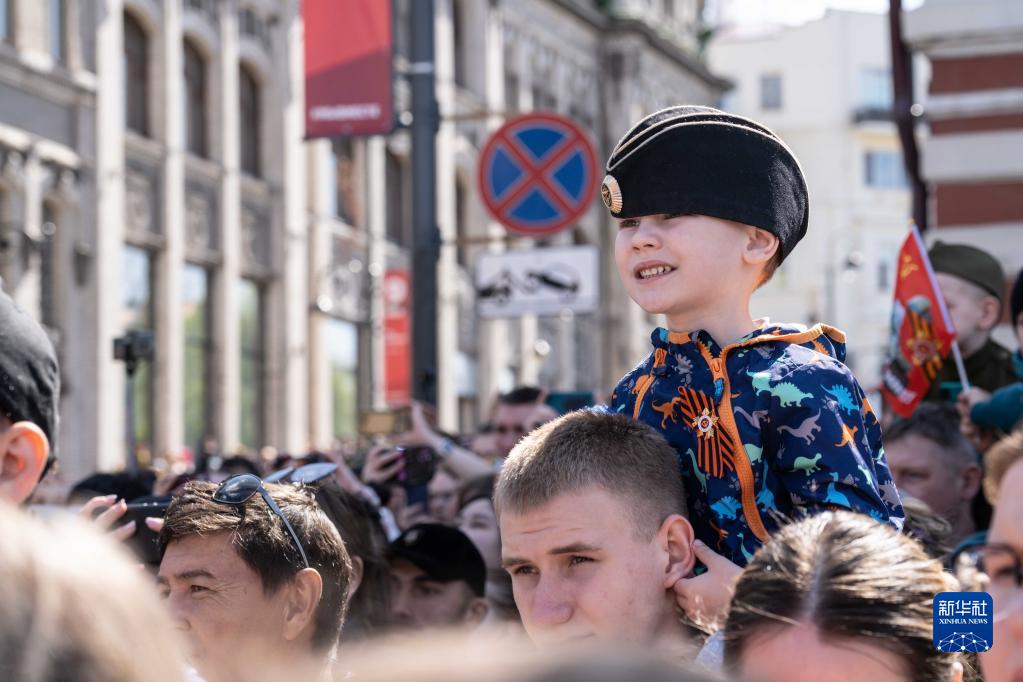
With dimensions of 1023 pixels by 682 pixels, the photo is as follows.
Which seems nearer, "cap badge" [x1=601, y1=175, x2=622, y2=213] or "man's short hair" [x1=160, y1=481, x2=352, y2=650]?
"cap badge" [x1=601, y1=175, x2=622, y2=213]

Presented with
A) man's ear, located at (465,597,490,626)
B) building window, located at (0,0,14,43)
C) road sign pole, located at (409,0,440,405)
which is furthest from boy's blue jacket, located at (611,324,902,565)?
building window, located at (0,0,14,43)

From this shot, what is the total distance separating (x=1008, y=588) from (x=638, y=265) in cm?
113

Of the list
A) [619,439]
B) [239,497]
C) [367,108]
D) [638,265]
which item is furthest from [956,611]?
[367,108]

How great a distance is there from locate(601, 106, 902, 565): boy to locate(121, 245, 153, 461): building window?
887 inches

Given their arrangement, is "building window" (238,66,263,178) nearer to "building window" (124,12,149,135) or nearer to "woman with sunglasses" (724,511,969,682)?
"building window" (124,12,149,135)

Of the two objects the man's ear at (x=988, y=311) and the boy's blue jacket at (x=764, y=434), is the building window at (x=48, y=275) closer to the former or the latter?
the man's ear at (x=988, y=311)

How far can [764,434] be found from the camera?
3.41 metres

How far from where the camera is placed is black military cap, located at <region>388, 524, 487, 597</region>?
22.6 ft

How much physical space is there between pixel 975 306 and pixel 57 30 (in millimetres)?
19091

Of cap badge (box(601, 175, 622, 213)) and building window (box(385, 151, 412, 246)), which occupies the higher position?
building window (box(385, 151, 412, 246))

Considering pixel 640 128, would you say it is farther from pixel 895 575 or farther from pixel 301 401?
pixel 301 401

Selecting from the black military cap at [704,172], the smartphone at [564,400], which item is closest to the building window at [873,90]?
the smartphone at [564,400]

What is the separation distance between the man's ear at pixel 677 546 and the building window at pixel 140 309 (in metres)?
22.8

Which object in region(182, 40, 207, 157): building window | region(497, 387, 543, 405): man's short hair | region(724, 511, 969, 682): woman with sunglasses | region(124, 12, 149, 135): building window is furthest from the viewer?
region(182, 40, 207, 157): building window
